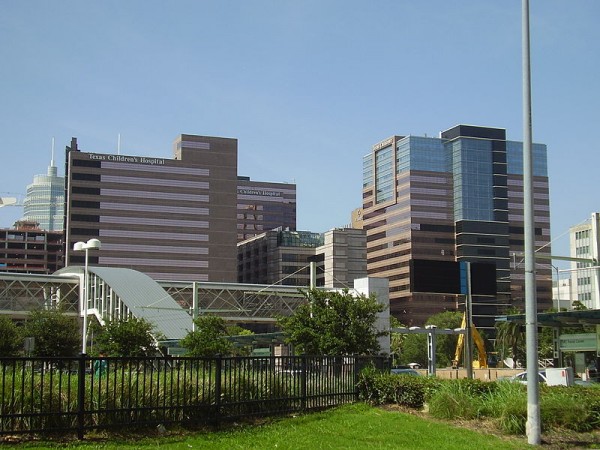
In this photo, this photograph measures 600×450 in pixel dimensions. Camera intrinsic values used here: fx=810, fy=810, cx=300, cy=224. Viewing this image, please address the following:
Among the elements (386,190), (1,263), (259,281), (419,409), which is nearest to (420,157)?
(386,190)

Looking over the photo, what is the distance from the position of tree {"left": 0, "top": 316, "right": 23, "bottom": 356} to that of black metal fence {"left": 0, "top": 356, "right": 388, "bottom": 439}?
3595 centimetres

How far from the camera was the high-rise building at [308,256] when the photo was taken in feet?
580

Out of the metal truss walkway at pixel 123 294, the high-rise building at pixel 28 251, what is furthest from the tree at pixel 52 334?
the high-rise building at pixel 28 251

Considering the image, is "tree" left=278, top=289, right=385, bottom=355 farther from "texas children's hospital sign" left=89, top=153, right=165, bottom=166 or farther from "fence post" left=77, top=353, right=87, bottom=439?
"texas children's hospital sign" left=89, top=153, right=165, bottom=166

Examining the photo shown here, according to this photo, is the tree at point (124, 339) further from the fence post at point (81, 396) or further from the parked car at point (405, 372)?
the fence post at point (81, 396)

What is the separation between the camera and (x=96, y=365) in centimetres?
1570

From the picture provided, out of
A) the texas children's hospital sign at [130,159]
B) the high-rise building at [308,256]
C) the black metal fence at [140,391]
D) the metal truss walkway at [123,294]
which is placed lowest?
the black metal fence at [140,391]

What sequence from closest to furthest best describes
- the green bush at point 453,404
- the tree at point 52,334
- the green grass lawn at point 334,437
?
the green grass lawn at point 334,437 < the green bush at point 453,404 < the tree at point 52,334

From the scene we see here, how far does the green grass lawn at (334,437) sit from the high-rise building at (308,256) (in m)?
151

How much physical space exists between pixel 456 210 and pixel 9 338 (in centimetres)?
12791

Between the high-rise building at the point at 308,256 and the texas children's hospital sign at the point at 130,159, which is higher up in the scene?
the texas children's hospital sign at the point at 130,159

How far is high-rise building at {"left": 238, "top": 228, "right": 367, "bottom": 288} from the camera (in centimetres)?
17675

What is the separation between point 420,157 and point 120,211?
6323 centimetres

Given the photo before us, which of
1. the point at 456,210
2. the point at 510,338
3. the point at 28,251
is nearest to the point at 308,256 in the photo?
the point at 456,210
